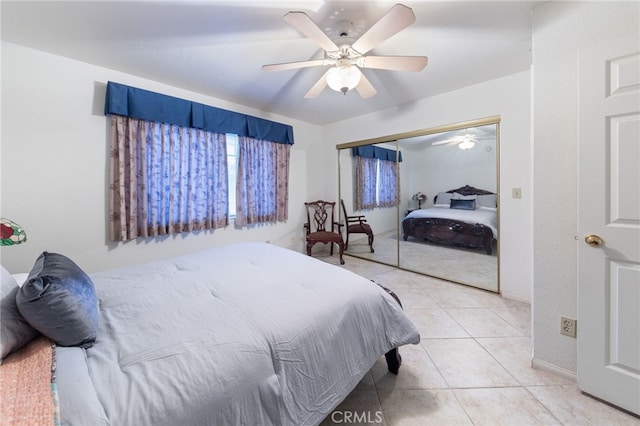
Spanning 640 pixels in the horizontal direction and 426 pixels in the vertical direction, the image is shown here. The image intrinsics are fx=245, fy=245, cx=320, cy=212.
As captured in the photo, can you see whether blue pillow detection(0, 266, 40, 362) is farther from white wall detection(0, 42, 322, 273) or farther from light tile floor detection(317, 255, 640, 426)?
white wall detection(0, 42, 322, 273)

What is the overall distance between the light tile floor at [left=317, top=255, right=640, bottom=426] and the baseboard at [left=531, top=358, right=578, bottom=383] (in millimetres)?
27

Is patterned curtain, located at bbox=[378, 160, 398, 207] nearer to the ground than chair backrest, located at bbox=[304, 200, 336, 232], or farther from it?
farther from it

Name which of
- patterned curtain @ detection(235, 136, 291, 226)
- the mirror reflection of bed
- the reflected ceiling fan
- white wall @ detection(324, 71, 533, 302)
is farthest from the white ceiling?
patterned curtain @ detection(235, 136, 291, 226)

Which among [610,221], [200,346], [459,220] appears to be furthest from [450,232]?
[200,346]

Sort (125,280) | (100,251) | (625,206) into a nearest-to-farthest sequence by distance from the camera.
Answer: (625,206) < (125,280) < (100,251)

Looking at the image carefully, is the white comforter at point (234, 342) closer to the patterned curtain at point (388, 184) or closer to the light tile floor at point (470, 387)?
the light tile floor at point (470, 387)

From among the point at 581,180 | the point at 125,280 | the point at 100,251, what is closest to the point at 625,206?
the point at 581,180

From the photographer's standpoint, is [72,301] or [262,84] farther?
[262,84]

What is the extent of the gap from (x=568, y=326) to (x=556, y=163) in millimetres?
1009

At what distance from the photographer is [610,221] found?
4.33 feet

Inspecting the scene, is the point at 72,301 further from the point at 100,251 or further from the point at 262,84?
the point at 262,84

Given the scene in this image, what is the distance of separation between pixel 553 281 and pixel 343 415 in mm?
1522

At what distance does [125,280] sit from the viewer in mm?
1526

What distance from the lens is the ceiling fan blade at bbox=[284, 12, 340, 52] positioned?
1326mm
